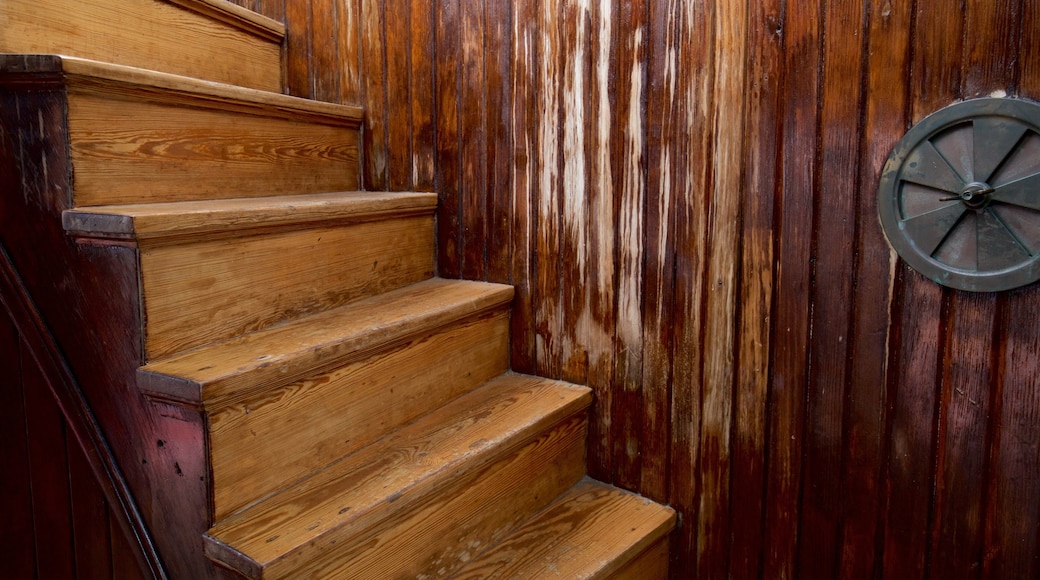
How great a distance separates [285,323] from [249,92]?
0.54m

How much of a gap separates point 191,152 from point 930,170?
138 centimetres

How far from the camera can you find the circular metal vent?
99 centimetres

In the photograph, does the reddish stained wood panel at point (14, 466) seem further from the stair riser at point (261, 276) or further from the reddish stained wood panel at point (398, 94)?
the reddish stained wood panel at point (398, 94)

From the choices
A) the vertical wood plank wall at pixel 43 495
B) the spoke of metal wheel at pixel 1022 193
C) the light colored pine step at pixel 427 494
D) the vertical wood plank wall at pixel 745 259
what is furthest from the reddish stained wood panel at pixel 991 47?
the vertical wood plank wall at pixel 43 495

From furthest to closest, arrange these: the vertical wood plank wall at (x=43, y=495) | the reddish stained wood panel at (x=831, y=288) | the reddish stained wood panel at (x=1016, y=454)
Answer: the vertical wood plank wall at (x=43, y=495), the reddish stained wood panel at (x=831, y=288), the reddish stained wood panel at (x=1016, y=454)

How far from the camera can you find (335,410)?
3.78ft

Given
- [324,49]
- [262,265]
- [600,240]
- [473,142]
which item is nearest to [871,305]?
[600,240]

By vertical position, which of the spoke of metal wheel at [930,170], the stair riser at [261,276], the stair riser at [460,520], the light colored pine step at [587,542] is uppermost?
the spoke of metal wheel at [930,170]

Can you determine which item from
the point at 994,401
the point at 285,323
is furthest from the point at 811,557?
the point at 285,323

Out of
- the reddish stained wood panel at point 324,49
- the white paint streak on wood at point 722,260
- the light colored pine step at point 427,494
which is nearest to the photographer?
the light colored pine step at point 427,494

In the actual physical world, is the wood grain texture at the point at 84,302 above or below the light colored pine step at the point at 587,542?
above

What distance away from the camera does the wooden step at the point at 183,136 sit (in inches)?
41.1

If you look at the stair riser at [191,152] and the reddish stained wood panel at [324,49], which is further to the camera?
the reddish stained wood panel at [324,49]

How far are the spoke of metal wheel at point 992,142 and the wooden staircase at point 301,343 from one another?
874mm
